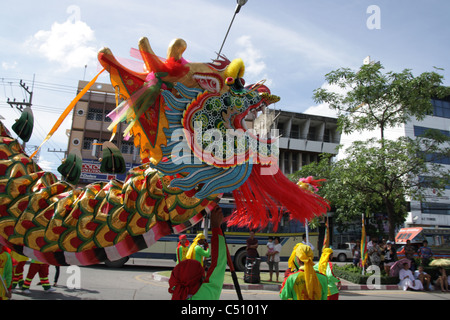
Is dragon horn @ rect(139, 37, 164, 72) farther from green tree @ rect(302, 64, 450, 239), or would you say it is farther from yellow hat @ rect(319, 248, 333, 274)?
green tree @ rect(302, 64, 450, 239)

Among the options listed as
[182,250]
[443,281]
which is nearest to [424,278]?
[443,281]

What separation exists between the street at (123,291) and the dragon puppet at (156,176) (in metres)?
3.96

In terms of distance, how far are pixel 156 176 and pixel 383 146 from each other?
977 cm

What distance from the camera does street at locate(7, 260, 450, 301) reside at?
21.2ft

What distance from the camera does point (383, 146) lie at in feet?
33.3

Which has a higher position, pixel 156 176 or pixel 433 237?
pixel 156 176

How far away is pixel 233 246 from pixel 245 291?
395 cm

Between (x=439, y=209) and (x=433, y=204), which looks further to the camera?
(x=433, y=204)

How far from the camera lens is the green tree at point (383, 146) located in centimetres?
984

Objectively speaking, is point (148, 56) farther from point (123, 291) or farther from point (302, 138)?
point (302, 138)

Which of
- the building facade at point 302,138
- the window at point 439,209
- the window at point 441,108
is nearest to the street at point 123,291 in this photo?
the window at point 439,209
